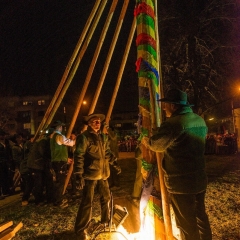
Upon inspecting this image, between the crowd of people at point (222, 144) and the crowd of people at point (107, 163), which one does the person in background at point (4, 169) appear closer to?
the crowd of people at point (107, 163)

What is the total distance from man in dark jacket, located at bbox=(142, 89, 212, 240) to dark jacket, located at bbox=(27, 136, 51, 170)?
400cm

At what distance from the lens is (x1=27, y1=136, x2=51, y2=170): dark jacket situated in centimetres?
639

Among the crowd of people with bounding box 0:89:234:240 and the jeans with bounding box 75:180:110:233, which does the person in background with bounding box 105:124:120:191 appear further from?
the jeans with bounding box 75:180:110:233

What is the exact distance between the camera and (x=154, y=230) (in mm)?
3719

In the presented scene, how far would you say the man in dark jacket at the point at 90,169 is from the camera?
4.30m

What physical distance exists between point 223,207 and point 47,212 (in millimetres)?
3851

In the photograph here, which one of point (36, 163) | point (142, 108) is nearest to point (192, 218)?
point (142, 108)

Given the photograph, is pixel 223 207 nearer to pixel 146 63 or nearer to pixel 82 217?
pixel 82 217

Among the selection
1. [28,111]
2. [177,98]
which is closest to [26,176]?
[177,98]

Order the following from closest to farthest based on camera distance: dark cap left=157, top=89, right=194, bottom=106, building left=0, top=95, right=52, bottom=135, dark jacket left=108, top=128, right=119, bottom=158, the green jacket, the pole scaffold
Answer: dark cap left=157, top=89, right=194, bottom=106
the pole scaffold
the green jacket
dark jacket left=108, top=128, right=119, bottom=158
building left=0, top=95, right=52, bottom=135

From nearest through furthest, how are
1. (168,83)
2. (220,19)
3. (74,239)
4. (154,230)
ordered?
(154,230), (74,239), (220,19), (168,83)

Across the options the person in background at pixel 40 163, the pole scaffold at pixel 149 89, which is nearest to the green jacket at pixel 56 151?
the person in background at pixel 40 163

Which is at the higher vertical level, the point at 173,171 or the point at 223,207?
the point at 173,171

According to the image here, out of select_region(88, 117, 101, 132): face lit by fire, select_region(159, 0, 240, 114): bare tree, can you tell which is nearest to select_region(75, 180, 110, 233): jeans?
select_region(88, 117, 101, 132): face lit by fire
